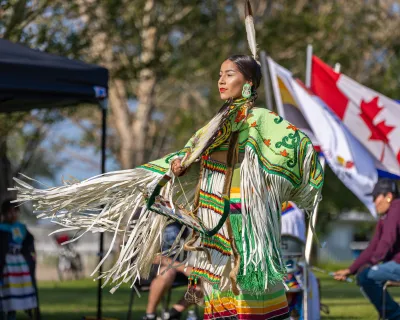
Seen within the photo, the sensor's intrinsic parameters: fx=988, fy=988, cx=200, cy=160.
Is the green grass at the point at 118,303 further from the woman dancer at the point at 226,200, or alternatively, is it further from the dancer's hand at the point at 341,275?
the woman dancer at the point at 226,200

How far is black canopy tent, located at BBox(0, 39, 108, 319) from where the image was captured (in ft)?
Result: 22.8

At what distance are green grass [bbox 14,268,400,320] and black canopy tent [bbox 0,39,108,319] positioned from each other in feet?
8.99

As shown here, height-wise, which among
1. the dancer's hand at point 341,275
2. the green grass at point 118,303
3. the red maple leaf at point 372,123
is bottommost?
the green grass at point 118,303

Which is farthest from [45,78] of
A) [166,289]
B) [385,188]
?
[385,188]

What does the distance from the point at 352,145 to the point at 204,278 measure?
403 centimetres

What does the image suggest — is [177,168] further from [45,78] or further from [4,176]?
[4,176]

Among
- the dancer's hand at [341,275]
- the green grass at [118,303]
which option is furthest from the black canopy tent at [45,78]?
the green grass at [118,303]

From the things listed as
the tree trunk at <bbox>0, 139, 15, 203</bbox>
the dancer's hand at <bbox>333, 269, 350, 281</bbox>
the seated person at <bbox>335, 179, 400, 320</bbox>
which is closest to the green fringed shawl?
the dancer's hand at <bbox>333, 269, 350, 281</bbox>

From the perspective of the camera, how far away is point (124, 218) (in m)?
4.94

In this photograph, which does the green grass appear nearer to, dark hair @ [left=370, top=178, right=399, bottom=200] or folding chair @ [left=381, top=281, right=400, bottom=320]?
folding chair @ [left=381, top=281, right=400, bottom=320]

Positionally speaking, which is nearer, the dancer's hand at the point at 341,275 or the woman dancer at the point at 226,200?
the woman dancer at the point at 226,200

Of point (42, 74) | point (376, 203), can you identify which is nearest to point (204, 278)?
point (42, 74)

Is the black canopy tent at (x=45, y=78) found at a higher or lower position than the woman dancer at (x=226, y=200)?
higher

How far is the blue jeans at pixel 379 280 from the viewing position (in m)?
7.60
